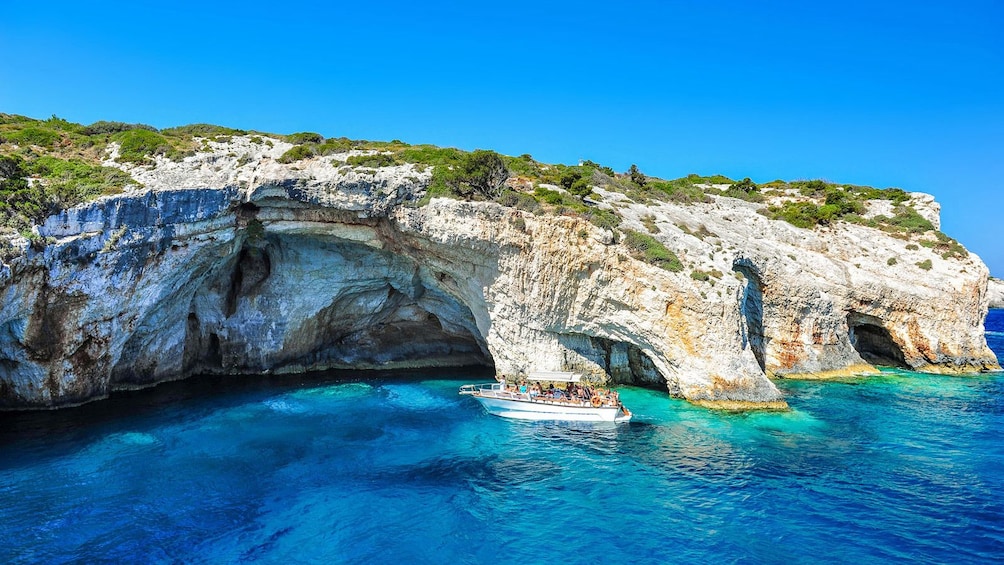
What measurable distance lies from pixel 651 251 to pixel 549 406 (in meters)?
10.5

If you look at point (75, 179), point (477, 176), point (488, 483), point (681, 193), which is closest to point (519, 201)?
point (477, 176)

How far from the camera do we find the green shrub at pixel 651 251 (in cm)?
3008

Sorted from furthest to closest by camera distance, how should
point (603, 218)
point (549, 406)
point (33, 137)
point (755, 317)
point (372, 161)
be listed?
1. point (755, 317)
2. point (372, 161)
3. point (33, 137)
4. point (603, 218)
5. point (549, 406)

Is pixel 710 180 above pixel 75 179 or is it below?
above

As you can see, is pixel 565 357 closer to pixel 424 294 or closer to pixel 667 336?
pixel 667 336

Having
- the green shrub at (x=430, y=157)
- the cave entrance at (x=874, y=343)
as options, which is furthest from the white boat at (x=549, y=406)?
the cave entrance at (x=874, y=343)

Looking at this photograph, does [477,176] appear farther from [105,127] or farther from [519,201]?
[105,127]

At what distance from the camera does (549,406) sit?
27.1 metres

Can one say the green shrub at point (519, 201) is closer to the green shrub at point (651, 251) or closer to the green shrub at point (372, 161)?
the green shrub at point (651, 251)

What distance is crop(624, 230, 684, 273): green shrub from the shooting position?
3008cm

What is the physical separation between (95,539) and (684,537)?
1681cm

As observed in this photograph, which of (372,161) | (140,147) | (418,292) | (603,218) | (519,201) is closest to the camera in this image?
(603,218)

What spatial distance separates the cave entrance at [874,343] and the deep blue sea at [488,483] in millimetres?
10103

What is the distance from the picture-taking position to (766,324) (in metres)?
37.0
